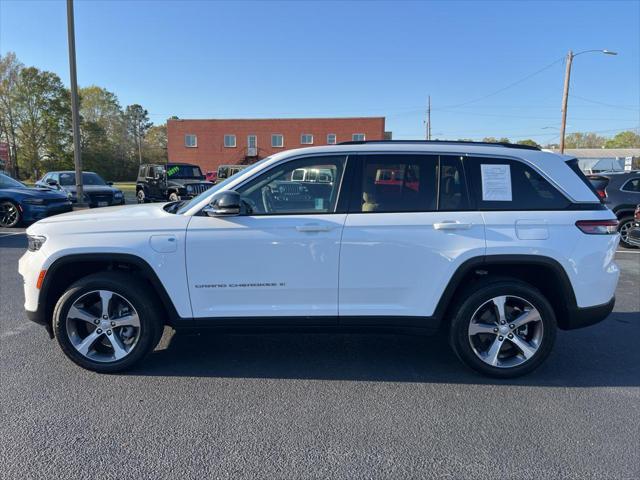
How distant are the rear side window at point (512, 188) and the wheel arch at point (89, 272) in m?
2.53

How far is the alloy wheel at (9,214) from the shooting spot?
37.3 feet

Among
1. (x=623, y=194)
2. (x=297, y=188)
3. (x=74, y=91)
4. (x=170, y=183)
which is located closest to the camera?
(x=297, y=188)

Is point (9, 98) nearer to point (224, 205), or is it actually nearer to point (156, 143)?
point (156, 143)

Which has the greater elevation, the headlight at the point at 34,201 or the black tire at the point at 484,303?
the headlight at the point at 34,201

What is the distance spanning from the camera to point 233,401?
309cm

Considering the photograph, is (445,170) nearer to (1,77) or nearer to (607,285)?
(607,285)

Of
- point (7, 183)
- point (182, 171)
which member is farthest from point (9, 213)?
point (182, 171)

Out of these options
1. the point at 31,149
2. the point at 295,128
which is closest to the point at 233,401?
the point at 295,128

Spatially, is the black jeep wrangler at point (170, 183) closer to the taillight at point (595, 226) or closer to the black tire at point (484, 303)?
the black tire at point (484, 303)

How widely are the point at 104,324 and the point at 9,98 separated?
59454mm

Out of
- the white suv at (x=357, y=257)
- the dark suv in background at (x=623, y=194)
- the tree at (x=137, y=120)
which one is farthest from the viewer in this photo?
the tree at (x=137, y=120)

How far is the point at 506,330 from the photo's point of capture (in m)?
3.40

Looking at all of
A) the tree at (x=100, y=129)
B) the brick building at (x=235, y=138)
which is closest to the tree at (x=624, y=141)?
the brick building at (x=235, y=138)

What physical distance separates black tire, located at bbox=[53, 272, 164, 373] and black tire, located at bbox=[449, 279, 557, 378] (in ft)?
7.68
